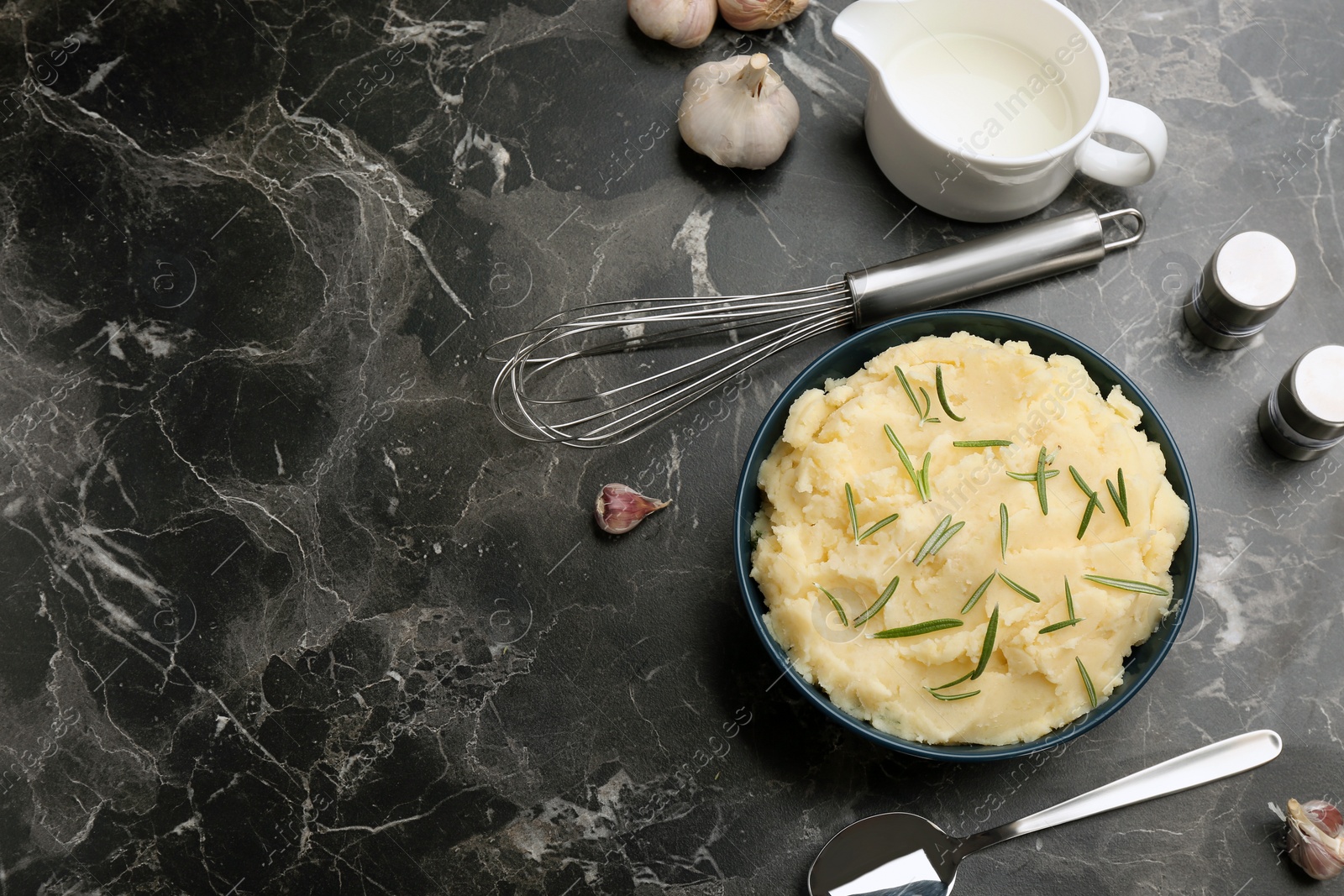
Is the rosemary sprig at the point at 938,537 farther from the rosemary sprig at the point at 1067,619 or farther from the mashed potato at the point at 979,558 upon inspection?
the rosemary sprig at the point at 1067,619

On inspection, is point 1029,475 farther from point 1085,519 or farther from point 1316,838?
point 1316,838

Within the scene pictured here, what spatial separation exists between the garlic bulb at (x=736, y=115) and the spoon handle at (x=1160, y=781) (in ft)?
4.55

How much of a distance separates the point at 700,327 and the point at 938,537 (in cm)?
70

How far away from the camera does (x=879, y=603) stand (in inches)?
61.1

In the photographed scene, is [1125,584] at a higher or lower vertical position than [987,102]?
lower

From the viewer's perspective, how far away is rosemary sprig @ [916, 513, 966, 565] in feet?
5.07

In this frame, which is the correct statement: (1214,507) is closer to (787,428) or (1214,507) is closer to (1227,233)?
(1227,233)

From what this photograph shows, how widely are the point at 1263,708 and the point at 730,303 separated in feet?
4.28

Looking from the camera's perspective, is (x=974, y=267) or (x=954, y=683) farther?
(x=974, y=267)

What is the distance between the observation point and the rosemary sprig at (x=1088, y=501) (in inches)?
60.9

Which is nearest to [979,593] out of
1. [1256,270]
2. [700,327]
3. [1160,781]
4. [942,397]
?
[942,397]

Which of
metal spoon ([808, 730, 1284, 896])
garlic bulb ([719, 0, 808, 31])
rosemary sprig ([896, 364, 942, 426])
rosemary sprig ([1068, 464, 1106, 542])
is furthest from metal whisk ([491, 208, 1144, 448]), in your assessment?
metal spoon ([808, 730, 1284, 896])

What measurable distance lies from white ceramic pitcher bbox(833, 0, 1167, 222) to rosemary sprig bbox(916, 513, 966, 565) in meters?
0.68

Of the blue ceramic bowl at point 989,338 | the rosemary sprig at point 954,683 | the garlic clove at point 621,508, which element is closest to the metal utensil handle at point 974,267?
the blue ceramic bowl at point 989,338
